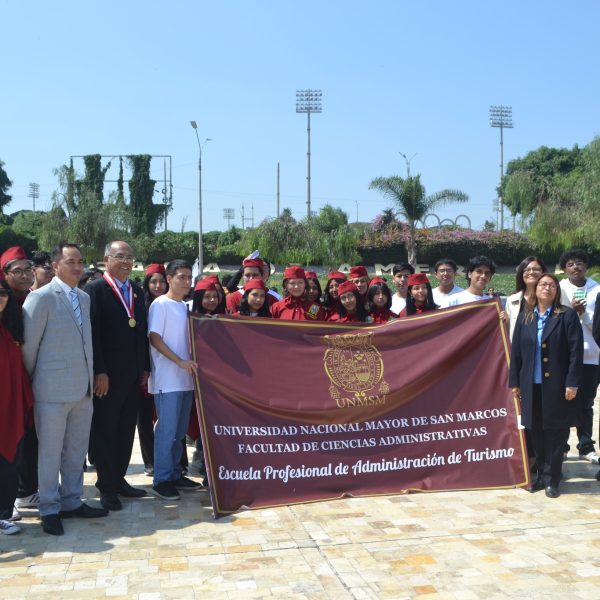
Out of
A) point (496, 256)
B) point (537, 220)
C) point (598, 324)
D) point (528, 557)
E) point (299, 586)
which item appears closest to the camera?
point (299, 586)

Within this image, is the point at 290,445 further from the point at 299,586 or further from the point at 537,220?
the point at 537,220

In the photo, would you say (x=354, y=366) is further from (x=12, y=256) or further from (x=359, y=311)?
(x=12, y=256)

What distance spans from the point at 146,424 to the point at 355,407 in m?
1.89

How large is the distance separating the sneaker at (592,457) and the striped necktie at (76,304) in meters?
4.50

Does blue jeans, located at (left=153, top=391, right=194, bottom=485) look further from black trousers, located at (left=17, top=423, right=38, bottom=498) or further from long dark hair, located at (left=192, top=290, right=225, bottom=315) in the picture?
black trousers, located at (left=17, top=423, right=38, bottom=498)

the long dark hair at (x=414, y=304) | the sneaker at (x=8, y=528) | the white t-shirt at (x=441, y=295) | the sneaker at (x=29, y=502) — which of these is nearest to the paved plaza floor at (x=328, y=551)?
the sneaker at (x=8, y=528)

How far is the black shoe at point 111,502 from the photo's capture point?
557 cm

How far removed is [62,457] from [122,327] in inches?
39.2

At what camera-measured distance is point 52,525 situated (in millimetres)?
5031

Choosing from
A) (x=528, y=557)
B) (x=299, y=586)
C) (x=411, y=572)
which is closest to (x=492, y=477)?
(x=528, y=557)

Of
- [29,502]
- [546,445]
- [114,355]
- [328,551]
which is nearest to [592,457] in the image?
[546,445]

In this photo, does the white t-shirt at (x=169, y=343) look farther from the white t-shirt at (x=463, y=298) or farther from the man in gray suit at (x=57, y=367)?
the white t-shirt at (x=463, y=298)

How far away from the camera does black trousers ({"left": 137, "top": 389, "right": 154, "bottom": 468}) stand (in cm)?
657

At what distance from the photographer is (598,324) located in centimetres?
632
